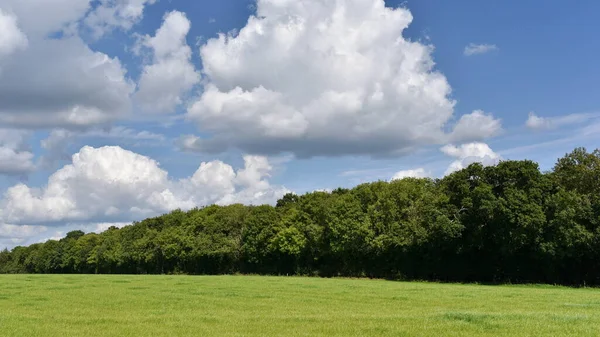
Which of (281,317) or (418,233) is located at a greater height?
(418,233)

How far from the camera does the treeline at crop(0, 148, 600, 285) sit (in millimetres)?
57562

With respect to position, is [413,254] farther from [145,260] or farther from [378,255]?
[145,260]

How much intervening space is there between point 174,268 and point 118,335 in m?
94.6

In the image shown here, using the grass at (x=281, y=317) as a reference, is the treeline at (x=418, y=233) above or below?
above

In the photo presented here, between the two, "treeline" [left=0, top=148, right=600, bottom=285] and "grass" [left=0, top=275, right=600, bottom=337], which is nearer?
"grass" [left=0, top=275, right=600, bottom=337]

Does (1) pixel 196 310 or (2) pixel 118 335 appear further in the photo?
(1) pixel 196 310

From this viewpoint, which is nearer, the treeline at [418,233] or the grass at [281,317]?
the grass at [281,317]

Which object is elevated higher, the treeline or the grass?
the treeline

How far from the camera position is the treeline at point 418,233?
57562 mm

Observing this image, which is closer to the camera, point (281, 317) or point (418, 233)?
point (281, 317)

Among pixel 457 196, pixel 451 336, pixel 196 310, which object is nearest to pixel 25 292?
pixel 196 310

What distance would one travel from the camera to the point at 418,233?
218ft

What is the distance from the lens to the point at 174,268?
10775 centimetres

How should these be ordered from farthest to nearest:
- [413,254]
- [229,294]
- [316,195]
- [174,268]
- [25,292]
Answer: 1. [174,268]
2. [316,195]
3. [413,254]
4. [25,292]
5. [229,294]
